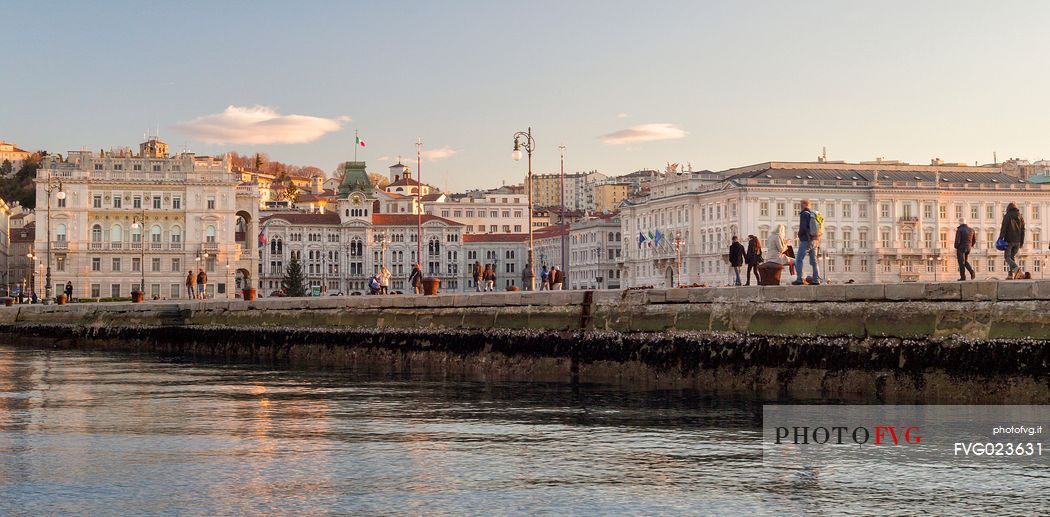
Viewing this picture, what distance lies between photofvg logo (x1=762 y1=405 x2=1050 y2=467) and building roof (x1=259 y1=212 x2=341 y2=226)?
146698 millimetres

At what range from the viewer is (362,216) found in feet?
544

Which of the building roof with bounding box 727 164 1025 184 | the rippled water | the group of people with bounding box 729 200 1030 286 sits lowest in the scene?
the rippled water

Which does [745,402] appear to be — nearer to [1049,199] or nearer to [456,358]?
[456,358]

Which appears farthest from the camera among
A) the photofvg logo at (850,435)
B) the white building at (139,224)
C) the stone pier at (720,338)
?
the white building at (139,224)

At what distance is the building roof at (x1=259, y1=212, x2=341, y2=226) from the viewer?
160 metres

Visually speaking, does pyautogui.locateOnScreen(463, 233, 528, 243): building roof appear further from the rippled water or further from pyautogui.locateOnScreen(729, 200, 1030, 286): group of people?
the rippled water

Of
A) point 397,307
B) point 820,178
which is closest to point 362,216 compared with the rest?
point 820,178

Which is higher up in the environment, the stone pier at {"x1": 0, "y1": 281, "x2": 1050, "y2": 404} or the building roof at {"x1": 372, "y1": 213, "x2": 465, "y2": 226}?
the building roof at {"x1": 372, "y1": 213, "x2": 465, "y2": 226}

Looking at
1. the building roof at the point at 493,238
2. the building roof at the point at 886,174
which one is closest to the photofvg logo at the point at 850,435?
the building roof at the point at 886,174

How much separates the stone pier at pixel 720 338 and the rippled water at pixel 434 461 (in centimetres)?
165

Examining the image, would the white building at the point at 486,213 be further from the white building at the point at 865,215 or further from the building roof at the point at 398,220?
the white building at the point at 865,215

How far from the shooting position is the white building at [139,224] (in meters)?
104

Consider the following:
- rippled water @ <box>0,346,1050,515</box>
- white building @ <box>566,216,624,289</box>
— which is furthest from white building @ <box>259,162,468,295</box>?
rippled water @ <box>0,346,1050,515</box>

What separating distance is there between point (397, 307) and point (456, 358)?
4.05m
